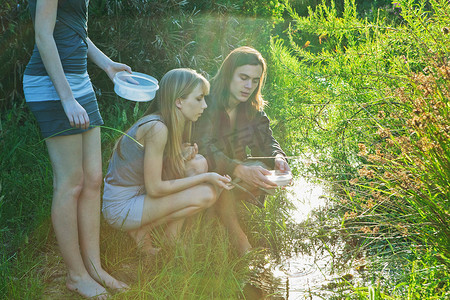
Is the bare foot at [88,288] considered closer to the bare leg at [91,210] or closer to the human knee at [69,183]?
the bare leg at [91,210]

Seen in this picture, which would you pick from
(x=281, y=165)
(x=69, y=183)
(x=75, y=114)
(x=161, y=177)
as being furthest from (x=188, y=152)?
(x=75, y=114)

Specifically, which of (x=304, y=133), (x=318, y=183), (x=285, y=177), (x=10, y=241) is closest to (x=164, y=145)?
(x=285, y=177)

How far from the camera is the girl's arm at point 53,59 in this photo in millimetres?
2070

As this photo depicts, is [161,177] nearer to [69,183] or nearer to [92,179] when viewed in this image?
[92,179]

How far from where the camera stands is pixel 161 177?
282 cm

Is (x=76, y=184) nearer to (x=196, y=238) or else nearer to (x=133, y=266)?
(x=133, y=266)

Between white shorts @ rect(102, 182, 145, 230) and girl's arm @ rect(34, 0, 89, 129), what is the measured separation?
2.55ft

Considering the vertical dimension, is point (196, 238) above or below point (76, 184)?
below

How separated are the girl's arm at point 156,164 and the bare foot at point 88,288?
57 centimetres

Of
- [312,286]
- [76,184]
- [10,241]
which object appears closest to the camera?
[76,184]

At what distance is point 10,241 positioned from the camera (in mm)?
3039

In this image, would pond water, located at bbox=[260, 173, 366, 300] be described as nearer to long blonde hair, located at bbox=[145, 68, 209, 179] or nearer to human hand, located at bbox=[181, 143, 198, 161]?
human hand, located at bbox=[181, 143, 198, 161]

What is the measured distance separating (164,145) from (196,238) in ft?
2.10

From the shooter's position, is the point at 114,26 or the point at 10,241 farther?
the point at 114,26
